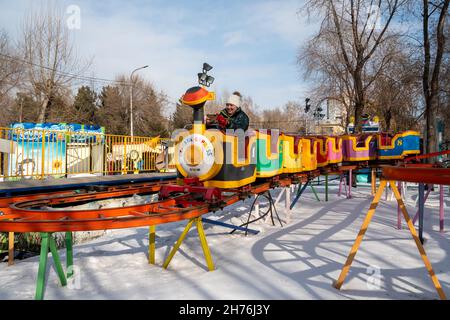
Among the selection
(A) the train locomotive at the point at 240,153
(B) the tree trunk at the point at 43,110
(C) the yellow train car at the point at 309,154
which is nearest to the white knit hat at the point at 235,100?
(A) the train locomotive at the point at 240,153

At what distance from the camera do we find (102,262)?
5016mm

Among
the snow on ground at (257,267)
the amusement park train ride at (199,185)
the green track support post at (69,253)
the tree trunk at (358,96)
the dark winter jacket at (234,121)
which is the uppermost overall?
the tree trunk at (358,96)

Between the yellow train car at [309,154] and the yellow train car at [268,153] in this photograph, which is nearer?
the yellow train car at [268,153]

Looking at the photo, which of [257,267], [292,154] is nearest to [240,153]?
[257,267]

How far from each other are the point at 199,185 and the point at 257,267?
52.7 inches

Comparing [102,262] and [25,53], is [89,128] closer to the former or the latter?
[25,53]

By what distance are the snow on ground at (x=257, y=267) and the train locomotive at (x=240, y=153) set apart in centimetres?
111

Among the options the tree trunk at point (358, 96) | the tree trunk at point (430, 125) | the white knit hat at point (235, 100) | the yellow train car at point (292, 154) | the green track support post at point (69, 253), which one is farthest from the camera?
the tree trunk at point (358, 96)

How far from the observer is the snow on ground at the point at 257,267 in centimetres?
373

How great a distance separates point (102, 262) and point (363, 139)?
30.5ft

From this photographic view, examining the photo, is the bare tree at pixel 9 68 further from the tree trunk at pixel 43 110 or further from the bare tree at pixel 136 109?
the bare tree at pixel 136 109

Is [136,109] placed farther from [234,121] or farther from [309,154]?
[234,121]

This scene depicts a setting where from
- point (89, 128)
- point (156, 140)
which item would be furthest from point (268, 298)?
point (89, 128)

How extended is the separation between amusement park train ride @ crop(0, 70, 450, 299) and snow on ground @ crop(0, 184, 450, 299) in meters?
0.30
